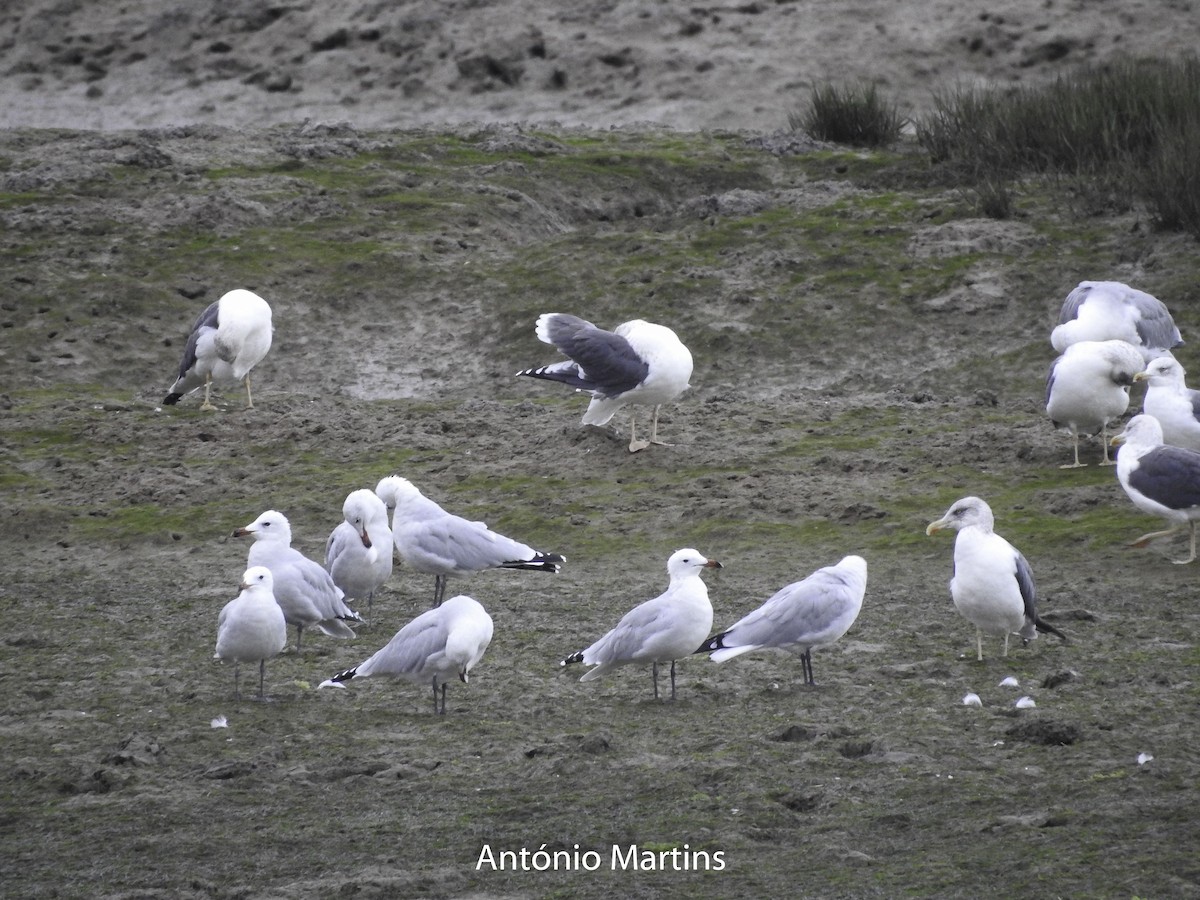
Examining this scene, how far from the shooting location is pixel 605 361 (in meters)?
13.5

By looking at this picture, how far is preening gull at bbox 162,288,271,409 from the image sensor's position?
15.4 meters

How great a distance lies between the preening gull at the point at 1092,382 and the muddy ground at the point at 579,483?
0.46 m

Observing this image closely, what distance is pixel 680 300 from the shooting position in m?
17.4

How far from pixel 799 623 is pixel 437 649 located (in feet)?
5.89

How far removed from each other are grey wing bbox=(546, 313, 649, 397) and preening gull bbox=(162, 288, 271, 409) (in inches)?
129

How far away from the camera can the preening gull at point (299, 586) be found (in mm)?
9344

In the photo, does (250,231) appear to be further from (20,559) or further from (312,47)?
(312,47)

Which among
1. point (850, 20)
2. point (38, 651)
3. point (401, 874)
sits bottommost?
point (401, 874)

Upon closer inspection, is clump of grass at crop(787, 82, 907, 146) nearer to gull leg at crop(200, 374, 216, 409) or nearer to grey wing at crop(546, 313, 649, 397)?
grey wing at crop(546, 313, 649, 397)

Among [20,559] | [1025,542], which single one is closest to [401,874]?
[1025,542]

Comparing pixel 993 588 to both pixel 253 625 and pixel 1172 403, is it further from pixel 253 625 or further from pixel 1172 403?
pixel 1172 403

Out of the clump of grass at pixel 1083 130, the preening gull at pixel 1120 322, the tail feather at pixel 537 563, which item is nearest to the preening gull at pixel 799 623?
the tail feather at pixel 537 563

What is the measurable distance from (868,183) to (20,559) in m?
11.7

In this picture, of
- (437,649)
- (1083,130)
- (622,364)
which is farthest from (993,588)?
(1083,130)
